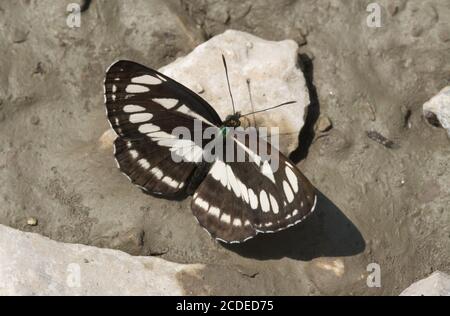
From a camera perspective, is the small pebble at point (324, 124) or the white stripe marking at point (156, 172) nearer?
the white stripe marking at point (156, 172)

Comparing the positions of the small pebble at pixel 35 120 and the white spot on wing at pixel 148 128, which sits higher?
the white spot on wing at pixel 148 128

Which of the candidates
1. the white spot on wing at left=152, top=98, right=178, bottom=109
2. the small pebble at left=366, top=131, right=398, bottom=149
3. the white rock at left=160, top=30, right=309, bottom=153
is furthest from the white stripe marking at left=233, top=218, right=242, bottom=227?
the small pebble at left=366, top=131, right=398, bottom=149

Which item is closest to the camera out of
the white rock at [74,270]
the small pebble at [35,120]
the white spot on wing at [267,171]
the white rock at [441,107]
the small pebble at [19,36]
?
the white rock at [74,270]

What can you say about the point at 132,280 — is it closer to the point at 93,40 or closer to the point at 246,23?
the point at 93,40

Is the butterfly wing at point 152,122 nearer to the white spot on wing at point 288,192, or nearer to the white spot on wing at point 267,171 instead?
the white spot on wing at point 267,171

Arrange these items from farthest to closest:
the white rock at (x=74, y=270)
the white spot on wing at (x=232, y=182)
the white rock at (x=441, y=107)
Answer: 1. the white rock at (x=441, y=107)
2. the white spot on wing at (x=232, y=182)
3. the white rock at (x=74, y=270)

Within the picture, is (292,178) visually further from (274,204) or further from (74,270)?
(74,270)

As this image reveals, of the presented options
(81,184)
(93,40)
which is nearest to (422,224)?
(81,184)

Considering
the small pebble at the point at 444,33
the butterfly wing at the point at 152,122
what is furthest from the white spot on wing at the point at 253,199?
the small pebble at the point at 444,33
